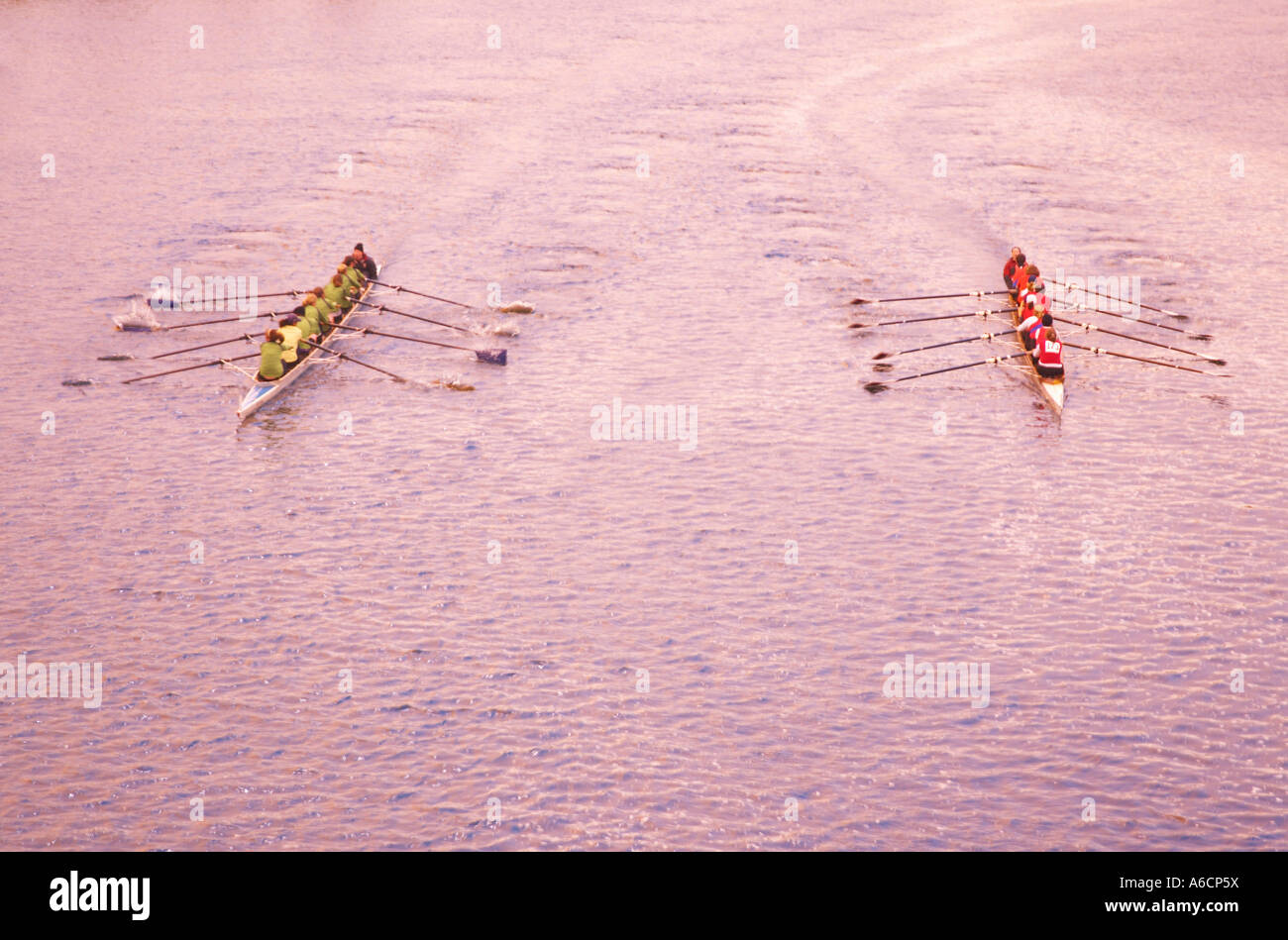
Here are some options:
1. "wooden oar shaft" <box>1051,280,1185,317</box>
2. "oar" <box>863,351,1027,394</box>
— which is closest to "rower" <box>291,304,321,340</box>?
"oar" <box>863,351,1027,394</box>

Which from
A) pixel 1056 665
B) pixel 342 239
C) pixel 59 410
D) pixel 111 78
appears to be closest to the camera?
pixel 1056 665

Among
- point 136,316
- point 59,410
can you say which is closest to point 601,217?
point 136,316

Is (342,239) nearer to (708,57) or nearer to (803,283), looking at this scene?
(803,283)

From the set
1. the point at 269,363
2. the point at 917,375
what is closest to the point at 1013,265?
the point at 917,375

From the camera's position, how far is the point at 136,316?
4091 centimetres

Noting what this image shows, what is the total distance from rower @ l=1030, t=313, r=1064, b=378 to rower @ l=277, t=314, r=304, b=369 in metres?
22.3

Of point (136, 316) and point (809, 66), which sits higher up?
point (809, 66)

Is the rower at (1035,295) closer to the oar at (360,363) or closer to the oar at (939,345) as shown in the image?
the oar at (939,345)

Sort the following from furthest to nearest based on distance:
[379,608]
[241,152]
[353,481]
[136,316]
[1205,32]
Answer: [1205,32] < [241,152] < [136,316] < [353,481] < [379,608]

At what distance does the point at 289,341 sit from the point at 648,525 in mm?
14215

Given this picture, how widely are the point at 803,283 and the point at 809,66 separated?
4562cm

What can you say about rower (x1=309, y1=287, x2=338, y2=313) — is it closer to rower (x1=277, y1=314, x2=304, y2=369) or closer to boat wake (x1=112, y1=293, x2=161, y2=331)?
rower (x1=277, y1=314, x2=304, y2=369)

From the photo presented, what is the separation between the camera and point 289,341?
119 feet
